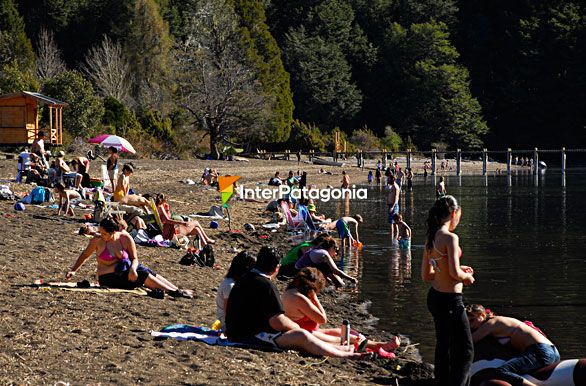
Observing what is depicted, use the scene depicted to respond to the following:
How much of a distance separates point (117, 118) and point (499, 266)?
31.0 m

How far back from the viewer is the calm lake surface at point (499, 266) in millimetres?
12914

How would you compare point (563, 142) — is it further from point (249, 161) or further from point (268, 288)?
point (268, 288)

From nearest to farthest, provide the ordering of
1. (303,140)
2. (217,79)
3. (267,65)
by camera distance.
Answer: (217,79) → (267,65) → (303,140)

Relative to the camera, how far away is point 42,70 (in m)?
57.4

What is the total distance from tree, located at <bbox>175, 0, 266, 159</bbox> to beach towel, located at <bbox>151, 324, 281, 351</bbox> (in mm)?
48003

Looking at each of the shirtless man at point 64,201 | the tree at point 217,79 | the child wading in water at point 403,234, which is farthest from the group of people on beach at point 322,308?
the tree at point 217,79

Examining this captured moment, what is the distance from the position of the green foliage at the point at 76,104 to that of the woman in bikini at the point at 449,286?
35.9 meters

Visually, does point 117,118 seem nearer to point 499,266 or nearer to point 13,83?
point 13,83

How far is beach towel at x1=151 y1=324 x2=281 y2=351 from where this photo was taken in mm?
9281

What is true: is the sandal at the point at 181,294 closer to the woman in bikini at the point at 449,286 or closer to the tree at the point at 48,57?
the woman in bikini at the point at 449,286

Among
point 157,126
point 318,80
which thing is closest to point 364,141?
point 318,80

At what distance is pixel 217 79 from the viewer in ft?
195

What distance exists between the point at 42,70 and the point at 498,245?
132 ft

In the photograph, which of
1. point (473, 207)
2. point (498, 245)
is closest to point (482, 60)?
point (473, 207)
